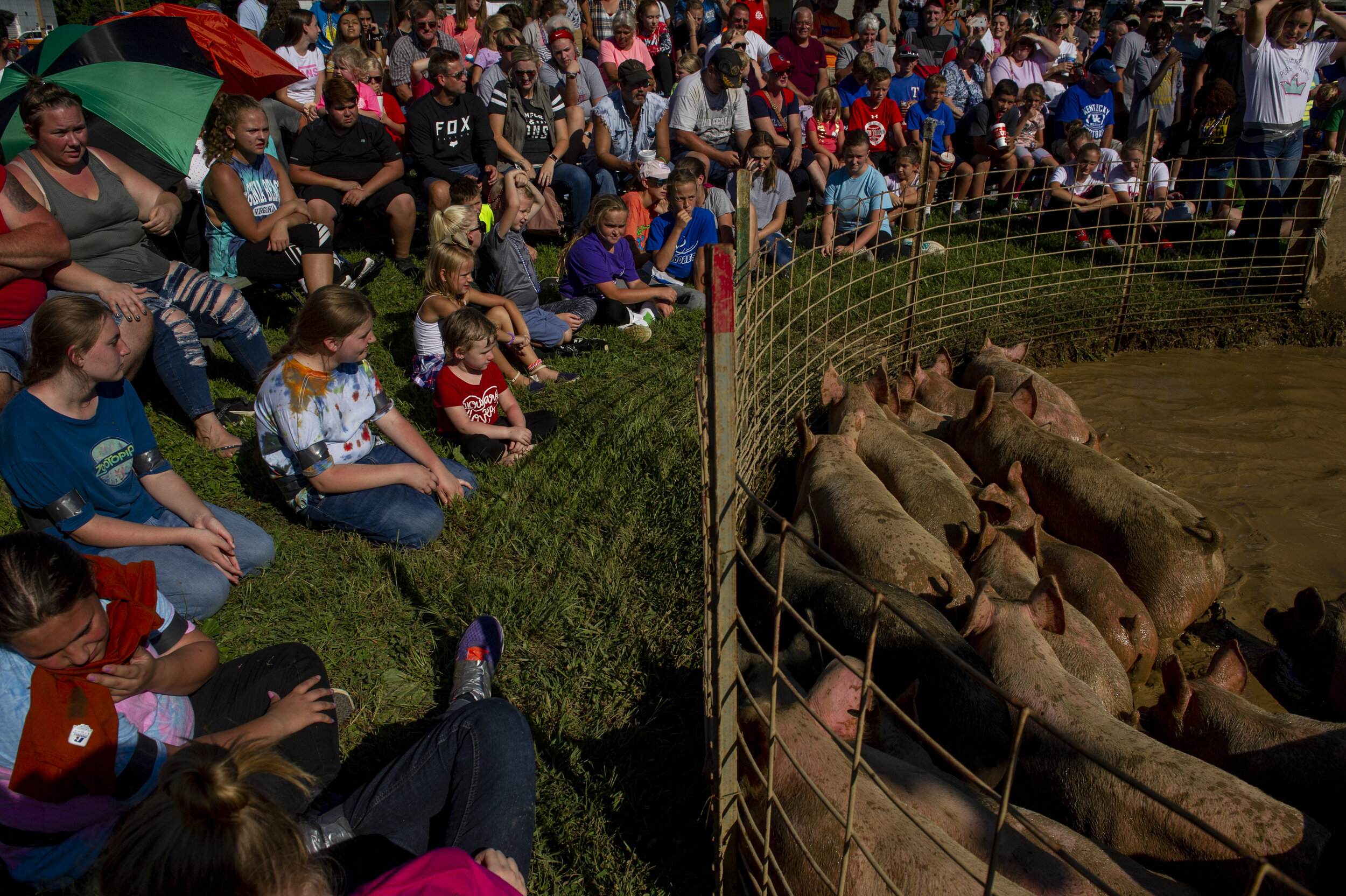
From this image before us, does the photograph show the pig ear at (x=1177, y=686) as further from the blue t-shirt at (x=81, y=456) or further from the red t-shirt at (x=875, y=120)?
the red t-shirt at (x=875, y=120)

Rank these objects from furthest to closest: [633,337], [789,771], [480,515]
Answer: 1. [633,337]
2. [480,515]
3. [789,771]

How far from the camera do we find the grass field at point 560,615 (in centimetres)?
292

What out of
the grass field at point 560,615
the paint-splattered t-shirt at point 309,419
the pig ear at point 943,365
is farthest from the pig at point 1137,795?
the paint-splattered t-shirt at point 309,419

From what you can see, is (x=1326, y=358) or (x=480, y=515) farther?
(x=1326, y=358)

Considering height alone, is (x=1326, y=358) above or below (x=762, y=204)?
below

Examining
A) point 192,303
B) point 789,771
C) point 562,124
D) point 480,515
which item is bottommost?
point 480,515

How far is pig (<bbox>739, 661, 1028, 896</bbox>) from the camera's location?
2207 millimetres

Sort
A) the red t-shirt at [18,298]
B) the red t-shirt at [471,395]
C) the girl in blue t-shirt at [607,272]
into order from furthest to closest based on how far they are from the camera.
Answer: the girl in blue t-shirt at [607,272], the red t-shirt at [471,395], the red t-shirt at [18,298]

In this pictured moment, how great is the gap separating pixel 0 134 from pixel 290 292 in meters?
2.40

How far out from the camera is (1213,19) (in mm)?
16719

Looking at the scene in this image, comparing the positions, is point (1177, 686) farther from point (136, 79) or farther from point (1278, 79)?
point (1278, 79)

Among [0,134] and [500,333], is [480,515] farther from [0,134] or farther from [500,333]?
[0,134]

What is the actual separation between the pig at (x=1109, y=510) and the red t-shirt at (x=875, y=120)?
6410mm

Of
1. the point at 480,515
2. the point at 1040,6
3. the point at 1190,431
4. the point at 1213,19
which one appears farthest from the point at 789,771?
the point at 1040,6
